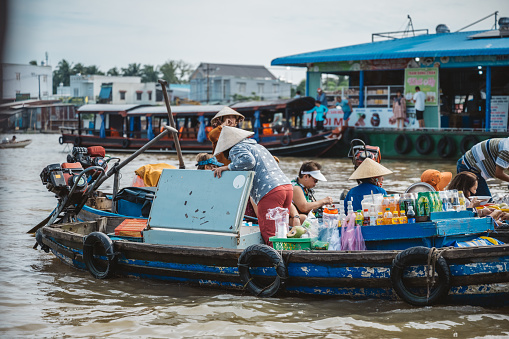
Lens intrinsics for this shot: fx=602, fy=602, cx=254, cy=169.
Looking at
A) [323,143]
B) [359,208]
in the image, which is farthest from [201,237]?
[323,143]

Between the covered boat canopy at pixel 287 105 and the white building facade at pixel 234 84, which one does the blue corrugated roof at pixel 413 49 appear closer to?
the covered boat canopy at pixel 287 105

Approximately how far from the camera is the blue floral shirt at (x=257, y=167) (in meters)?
5.23

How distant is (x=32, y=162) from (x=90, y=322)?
66.2ft

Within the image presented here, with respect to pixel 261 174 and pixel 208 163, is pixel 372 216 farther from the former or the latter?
pixel 208 163

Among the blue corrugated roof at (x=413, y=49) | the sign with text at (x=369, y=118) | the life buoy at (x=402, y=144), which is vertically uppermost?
the blue corrugated roof at (x=413, y=49)

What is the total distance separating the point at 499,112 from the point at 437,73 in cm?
257

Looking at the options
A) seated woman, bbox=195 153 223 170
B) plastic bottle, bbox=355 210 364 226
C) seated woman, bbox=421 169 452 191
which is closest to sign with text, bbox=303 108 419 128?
seated woman, bbox=421 169 452 191

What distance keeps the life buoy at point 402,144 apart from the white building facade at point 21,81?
2070 centimetres

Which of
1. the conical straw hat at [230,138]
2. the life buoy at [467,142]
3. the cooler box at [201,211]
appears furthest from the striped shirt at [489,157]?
the life buoy at [467,142]

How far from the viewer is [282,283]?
16.1ft

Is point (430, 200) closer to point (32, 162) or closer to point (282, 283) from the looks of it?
point (282, 283)

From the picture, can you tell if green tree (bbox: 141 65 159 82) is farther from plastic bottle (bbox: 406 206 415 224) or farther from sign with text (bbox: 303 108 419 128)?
plastic bottle (bbox: 406 206 415 224)

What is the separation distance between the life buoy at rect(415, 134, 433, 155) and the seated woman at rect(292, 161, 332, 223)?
1539 cm

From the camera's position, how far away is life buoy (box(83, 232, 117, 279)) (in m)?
5.77
